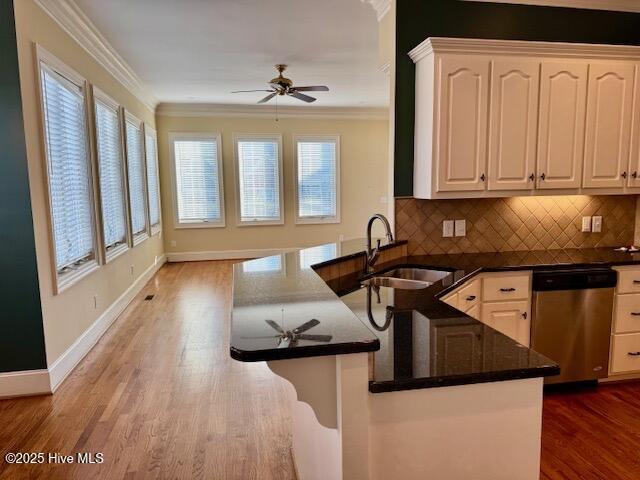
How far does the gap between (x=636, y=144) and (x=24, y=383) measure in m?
4.66

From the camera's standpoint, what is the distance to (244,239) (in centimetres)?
827

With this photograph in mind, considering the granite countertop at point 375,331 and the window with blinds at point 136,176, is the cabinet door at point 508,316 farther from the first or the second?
the window with blinds at point 136,176

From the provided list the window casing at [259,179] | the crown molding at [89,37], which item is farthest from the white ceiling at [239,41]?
the window casing at [259,179]

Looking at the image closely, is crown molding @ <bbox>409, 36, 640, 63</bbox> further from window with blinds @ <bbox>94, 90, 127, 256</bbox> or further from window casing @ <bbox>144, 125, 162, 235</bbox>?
window casing @ <bbox>144, 125, 162, 235</bbox>

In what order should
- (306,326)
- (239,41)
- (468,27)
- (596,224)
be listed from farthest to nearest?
(239,41), (596,224), (468,27), (306,326)

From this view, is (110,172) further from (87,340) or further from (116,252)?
(87,340)

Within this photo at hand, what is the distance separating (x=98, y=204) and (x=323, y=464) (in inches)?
147

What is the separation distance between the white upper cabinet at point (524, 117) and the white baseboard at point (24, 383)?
9.76 feet

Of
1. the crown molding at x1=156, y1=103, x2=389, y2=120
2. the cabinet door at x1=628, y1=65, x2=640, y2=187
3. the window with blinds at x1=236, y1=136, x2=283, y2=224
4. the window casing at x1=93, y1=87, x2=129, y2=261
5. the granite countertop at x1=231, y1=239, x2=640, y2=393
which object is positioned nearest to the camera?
the granite countertop at x1=231, y1=239, x2=640, y2=393

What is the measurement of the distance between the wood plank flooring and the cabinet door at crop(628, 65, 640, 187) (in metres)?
1.49

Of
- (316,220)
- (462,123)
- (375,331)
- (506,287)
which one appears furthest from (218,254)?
(375,331)

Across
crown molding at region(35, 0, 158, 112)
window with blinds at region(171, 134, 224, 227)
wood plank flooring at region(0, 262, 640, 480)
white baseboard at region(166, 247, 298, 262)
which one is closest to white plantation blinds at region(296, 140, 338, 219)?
white baseboard at region(166, 247, 298, 262)

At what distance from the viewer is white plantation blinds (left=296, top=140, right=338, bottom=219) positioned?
8.35m

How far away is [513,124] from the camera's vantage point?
9.71ft
